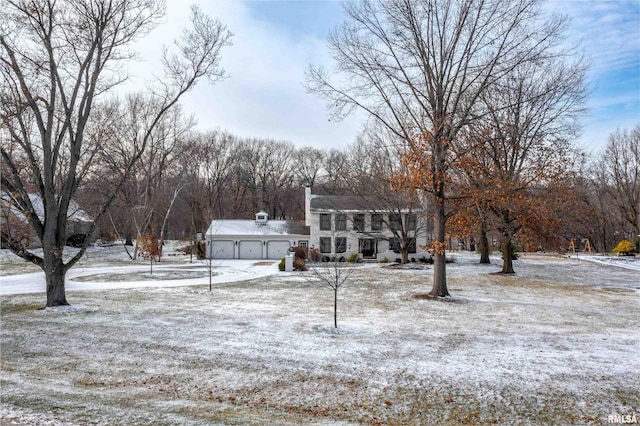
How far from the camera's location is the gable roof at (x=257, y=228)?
39.6 metres

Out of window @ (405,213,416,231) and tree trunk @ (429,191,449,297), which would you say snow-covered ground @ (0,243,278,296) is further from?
window @ (405,213,416,231)

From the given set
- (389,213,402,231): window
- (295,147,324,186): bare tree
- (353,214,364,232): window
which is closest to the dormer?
(353,214,364,232): window

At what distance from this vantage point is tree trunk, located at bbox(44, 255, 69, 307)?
1304 centimetres

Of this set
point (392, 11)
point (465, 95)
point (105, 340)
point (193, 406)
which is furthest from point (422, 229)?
point (193, 406)

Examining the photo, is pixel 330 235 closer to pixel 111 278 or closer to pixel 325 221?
pixel 325 221

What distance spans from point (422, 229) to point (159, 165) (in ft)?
80.6

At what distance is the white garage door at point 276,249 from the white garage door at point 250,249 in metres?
0.79

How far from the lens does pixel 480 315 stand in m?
12.9

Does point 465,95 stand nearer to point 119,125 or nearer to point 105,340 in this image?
point 105,340

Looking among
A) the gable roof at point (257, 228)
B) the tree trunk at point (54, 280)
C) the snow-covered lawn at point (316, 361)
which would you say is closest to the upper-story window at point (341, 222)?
the gable roof at point (257, 228)

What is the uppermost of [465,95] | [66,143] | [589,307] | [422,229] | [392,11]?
[392,11]

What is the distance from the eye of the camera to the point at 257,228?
4069cm

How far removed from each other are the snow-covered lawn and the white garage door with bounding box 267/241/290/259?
78.3 ft

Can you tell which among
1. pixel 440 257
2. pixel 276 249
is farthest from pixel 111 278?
pixel 276 249
